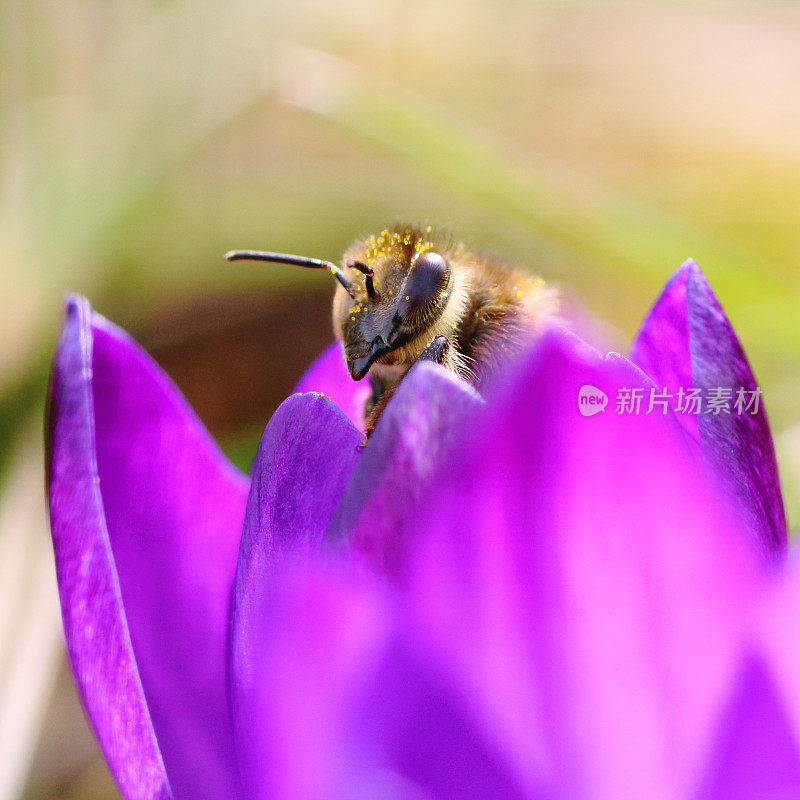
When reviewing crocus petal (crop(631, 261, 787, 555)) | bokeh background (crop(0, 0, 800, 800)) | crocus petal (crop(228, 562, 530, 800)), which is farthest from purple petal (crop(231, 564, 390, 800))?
bokeh background (crop(0, 0, 800, 800))

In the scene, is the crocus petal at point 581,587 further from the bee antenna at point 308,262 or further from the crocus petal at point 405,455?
the bee antenna at point 308,262

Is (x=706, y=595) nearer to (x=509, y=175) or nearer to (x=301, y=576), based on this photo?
(x=301, y=576)

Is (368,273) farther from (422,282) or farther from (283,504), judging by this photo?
(283,504)

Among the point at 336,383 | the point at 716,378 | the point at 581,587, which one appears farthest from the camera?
the point at 336,383

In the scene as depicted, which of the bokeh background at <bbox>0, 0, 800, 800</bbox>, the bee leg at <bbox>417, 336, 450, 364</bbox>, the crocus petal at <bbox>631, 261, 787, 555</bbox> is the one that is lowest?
the bokeh background at <bbox>0, 0, 800, 800</bbox>

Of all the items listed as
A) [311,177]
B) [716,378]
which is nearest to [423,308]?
[716,378]

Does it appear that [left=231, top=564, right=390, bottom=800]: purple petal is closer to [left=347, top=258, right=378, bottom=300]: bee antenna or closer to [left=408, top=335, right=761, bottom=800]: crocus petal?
[left=408, top=335, right=761, bottom=800]: crocus petal
